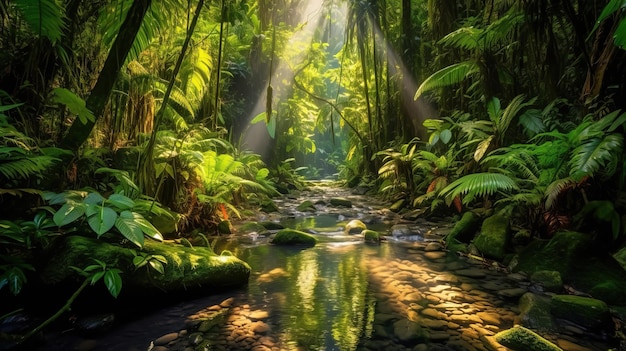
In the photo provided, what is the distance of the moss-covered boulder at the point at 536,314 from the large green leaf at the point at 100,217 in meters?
2.76

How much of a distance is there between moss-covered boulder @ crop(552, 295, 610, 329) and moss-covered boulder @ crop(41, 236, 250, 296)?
240 cm

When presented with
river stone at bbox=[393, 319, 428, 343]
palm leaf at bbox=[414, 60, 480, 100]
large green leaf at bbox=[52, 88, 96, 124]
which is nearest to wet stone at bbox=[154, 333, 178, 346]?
river stone at bbox=[393, 319, 428, 343]

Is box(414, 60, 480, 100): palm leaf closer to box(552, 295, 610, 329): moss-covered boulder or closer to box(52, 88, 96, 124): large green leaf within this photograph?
box(552, 295, 610, 329): moss-covered boulder

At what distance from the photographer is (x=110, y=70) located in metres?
2.86

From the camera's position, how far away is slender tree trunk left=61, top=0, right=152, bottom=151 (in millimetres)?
2674

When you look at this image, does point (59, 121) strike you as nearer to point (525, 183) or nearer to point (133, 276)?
point (133, 276)

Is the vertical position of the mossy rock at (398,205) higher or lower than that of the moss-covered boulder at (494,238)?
higher

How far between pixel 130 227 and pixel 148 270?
40cm

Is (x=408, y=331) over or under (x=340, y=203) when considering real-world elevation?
under

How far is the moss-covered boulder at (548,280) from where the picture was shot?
2.90 meters

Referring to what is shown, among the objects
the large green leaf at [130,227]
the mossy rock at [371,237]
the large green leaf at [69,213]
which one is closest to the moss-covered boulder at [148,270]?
the large green leaf at [130,227]

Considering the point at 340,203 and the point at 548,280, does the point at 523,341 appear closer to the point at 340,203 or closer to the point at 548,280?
the point at 548,280

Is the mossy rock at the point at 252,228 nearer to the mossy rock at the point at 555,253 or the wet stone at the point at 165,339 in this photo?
the wet stone at the point at 165,339

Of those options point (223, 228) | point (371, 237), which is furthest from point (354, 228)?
point (223, 228)
